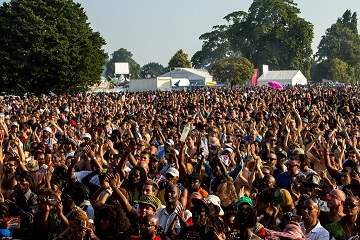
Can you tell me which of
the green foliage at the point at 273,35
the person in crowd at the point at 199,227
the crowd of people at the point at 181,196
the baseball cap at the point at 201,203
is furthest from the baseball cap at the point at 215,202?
the green foliage at the point at 273,35

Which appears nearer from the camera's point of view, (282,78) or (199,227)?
(199,227)

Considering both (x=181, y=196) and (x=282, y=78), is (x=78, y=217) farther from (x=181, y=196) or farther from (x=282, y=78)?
(x=282, y=78)

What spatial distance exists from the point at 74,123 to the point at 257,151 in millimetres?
7426

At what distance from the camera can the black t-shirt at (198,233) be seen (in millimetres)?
4750

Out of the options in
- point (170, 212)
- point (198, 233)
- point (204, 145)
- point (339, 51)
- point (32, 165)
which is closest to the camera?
point (198, 233)

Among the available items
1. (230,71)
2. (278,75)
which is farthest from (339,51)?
(230,71)

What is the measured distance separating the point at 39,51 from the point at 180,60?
56.1 metres

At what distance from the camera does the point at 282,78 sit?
75.6 meters

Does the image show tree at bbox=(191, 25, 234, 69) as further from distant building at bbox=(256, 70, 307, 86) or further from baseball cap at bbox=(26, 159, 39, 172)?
baseball cap at bbox=(26, 159, 39, 172)

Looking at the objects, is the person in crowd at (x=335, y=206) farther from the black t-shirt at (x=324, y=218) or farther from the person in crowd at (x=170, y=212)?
the person in crowd at (x=170, y=212)

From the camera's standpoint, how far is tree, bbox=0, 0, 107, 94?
1583 inches

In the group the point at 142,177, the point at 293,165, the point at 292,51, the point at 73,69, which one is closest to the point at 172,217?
the point at 142,177

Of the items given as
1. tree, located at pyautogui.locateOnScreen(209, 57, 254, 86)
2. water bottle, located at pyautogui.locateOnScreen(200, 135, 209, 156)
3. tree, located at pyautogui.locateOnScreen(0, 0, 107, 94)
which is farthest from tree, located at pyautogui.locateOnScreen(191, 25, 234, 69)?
water bottle, located at pyautogui.locateOnScreen(200, 135, 209, 156)

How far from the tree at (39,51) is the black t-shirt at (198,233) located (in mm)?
36335
